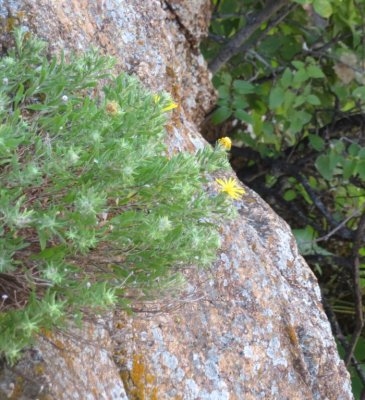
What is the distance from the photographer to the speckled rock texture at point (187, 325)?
1737 millimetres

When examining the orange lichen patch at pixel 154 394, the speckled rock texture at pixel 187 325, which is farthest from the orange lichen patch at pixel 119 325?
the orange lichen patch at pixel 154 394

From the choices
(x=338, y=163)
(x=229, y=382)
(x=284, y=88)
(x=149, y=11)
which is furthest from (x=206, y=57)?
(x=229, y=382)

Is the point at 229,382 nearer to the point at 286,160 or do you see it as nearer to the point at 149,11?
the point at 149,11

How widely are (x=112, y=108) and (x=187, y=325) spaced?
2.52 ft

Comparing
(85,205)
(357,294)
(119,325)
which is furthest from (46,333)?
(357,294)

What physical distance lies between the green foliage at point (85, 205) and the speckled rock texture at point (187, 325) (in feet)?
0.49

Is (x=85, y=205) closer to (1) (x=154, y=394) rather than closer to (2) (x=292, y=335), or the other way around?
(1) (x=154, y=394)

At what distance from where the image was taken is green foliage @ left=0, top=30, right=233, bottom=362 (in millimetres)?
1354

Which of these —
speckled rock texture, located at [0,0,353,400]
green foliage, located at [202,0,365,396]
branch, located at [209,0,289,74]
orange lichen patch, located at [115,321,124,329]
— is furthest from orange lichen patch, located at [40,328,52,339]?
branch, located at [209,0,289,74]

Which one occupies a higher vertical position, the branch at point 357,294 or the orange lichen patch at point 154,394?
the orange lichen patch at point 154,394

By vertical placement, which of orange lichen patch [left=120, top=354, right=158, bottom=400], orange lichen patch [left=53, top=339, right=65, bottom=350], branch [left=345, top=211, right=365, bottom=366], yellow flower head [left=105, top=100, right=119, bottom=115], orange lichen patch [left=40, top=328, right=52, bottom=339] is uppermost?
yellow flower head [left=105, top=100, right=119, bottom=115]

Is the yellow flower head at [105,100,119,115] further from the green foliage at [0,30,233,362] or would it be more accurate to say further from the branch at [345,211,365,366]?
the branch at [345,211,365,366]

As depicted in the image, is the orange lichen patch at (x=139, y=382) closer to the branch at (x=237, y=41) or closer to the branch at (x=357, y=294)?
the branch at (x=357, y=294)

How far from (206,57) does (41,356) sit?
253 centimetres
